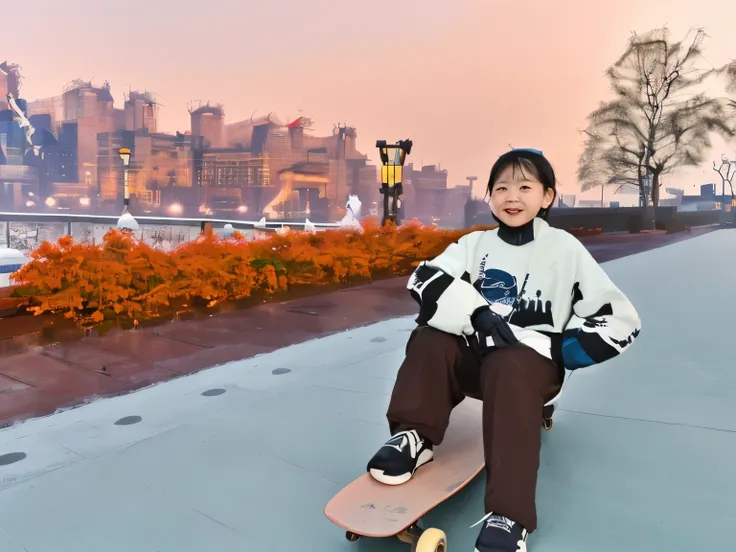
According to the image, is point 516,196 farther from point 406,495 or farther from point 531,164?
point 406,495

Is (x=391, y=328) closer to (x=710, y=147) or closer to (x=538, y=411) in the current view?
(x=538, y=411)

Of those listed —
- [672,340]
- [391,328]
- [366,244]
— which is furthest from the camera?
[366,244]

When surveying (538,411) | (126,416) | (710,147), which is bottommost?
(126,416)

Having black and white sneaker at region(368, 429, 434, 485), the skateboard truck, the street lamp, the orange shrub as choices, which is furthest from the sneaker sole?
the street lamp

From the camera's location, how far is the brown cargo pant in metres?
1.82

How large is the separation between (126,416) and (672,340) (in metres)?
4.20

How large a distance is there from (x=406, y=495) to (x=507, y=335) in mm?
645

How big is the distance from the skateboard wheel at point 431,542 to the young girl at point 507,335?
0.37ft

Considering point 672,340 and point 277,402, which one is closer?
point 277,402

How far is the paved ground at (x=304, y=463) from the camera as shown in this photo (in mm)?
2027

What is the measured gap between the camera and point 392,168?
12664 millimetres

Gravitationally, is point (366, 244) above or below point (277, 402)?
above

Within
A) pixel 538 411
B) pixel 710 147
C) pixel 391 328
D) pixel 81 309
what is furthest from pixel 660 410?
pixel 710 147

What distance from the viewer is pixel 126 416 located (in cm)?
322
